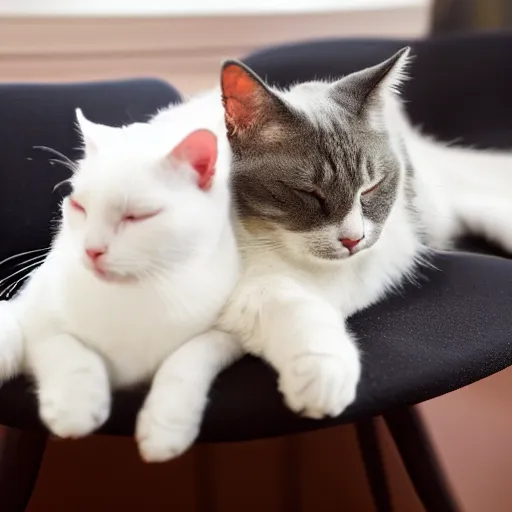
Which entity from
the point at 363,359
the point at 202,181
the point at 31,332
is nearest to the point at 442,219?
the point at 363,359

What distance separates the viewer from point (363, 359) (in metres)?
0.70

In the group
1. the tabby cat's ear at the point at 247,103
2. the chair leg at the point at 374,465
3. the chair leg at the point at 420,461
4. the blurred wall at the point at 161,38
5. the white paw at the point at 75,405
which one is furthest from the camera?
the blurred wall at the point at 161,38

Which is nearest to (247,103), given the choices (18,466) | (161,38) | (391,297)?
(391,297)

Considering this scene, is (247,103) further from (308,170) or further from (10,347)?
(10,347)

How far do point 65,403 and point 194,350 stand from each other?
0.45ft

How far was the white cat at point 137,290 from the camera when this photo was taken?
23.9 inches

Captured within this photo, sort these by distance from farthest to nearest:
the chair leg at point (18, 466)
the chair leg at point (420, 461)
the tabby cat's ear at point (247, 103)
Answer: the chair leg at point (420, 461) → the chair leg at point (18, 466) → the tabby cat's ear at point (247, 103)

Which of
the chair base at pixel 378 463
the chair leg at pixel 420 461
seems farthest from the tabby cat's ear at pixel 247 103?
the chair leg at pixel 420 461

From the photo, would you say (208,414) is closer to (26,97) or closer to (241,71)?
(241,71)

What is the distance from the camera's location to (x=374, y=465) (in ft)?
4.44

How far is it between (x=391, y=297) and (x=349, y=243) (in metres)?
0.15

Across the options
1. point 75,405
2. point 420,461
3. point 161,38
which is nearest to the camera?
point 75,405

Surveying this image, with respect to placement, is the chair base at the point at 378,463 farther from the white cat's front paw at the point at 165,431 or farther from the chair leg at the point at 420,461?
the white cat's front paw at the point at 165,431

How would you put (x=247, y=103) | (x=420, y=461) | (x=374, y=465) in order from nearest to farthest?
(x=247, y=103)
(x=420, y=461)
(x=374, y=465)
